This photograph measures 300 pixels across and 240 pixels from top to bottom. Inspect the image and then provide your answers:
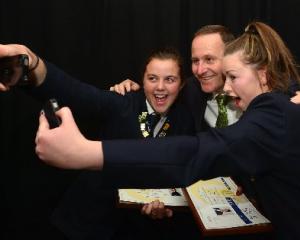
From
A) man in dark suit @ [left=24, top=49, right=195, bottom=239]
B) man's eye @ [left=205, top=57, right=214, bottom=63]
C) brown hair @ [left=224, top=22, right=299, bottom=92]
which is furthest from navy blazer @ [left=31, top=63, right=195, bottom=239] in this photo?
brown hair @ [left=224, top=22, right=299, bottom=92]

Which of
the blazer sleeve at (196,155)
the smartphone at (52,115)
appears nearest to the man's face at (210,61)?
the blazer sleeve at (196,155)

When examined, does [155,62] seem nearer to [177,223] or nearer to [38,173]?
[177,223]

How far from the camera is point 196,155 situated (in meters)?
0.84

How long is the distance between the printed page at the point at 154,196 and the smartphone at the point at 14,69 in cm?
60

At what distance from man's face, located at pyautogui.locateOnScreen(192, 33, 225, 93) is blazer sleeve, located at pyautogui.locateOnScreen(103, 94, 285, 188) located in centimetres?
117

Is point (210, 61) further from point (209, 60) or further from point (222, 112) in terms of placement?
point (222, 112)

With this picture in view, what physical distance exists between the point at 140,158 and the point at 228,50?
0.71m

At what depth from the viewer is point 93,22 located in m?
2.39

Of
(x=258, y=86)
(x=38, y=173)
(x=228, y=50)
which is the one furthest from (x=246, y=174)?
(x=38, y=173)

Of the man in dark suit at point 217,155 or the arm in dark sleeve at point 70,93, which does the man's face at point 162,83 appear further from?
the man in dark suit at point 217,155

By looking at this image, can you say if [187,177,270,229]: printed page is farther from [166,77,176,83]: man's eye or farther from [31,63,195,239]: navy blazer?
[166,77,176,83]: man's eye

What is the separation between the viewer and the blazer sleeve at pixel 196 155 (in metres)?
0.81

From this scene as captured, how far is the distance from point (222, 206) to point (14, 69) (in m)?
0.82

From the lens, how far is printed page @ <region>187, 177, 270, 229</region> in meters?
1.25
